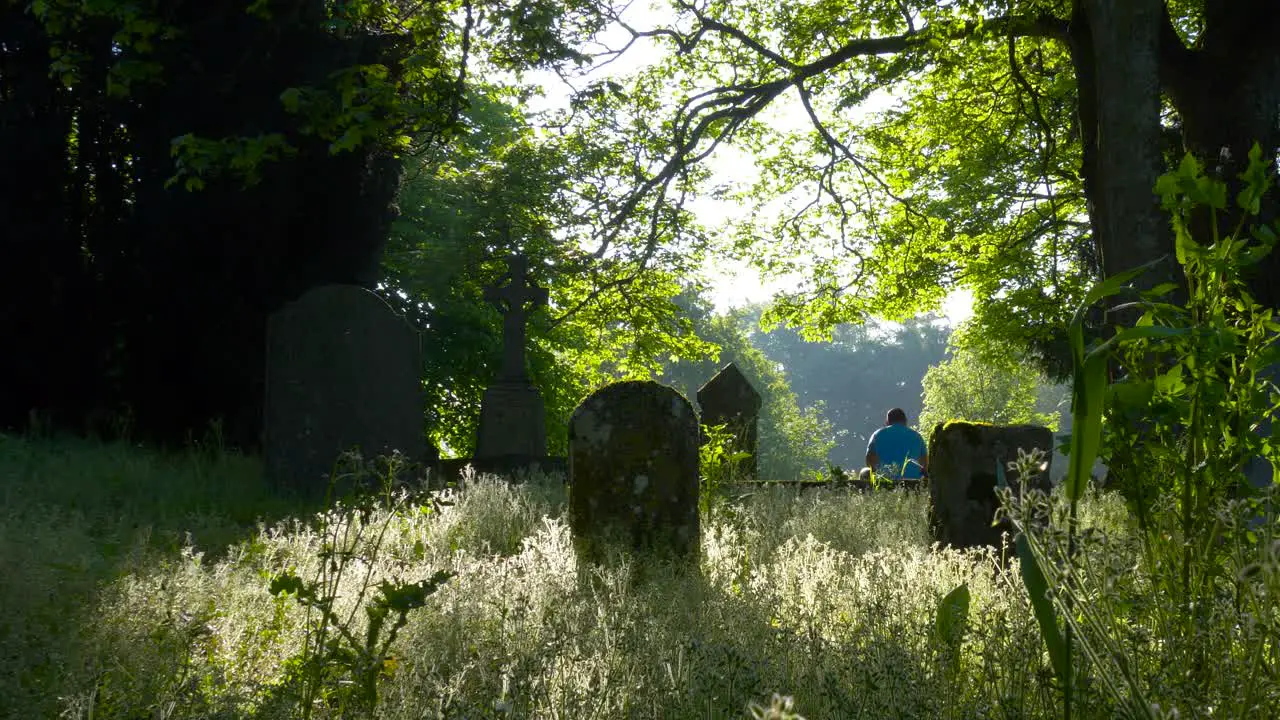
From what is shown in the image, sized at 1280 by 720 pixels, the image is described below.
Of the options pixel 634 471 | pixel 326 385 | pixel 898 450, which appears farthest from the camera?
pixel 898 450

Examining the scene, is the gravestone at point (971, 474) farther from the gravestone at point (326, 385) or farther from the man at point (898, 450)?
the man at point (898, 450)

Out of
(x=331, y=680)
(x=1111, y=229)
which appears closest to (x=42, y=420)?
(x=331, y=680)

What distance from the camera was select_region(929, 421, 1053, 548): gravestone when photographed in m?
6.99

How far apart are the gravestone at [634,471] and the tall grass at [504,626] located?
0.28 meters

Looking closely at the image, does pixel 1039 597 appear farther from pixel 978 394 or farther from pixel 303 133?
pixel 978 394

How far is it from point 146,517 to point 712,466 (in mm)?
4499

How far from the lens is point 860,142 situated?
17.0 m

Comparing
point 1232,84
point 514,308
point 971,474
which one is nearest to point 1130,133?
point 1232,84

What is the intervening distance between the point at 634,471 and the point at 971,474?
7.73 feet

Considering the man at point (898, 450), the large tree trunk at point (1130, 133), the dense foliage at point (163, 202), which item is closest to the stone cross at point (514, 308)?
the dense foliage at point (163, 202)

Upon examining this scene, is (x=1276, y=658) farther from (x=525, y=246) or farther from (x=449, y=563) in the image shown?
(x=525, y=246)

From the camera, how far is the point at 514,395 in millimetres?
14875

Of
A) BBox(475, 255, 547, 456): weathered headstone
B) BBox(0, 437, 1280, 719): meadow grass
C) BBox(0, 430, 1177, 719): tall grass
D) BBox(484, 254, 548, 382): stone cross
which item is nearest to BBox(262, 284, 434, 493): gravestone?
BBox(0, 437, 1280, 719): meadow grass

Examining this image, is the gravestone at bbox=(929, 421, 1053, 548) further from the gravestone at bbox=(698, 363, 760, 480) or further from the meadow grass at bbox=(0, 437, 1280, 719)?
the gravestone at bbox=(698, 363, 760, 480)
